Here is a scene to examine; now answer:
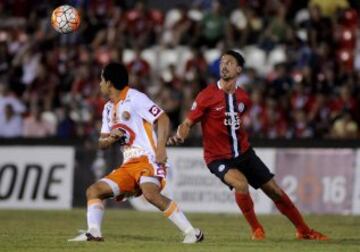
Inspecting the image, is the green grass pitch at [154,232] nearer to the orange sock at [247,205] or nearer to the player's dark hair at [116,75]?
the orange sock at [247,205]

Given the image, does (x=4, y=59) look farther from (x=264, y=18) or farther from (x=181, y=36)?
(x=264, y=18)

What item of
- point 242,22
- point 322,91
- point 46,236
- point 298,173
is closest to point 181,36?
point 242,22

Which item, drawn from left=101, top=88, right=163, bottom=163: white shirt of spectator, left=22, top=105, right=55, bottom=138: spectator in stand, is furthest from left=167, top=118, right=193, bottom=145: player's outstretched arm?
left=22, top=105, right=55, bottom=138: spectator in stand

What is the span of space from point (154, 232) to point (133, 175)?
9.23ft

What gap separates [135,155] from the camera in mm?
12156

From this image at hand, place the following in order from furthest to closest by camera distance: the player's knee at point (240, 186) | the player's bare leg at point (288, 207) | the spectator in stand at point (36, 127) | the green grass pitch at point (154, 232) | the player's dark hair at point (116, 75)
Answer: the spectator in stand at point (36, 127), the player's bare leg at point (288, 207), the player's knee at point (240, 186), the player's dark hair at point (116, 75), the green grass pitch at point (154, 232)

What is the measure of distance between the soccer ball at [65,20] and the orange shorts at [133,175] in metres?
3.34

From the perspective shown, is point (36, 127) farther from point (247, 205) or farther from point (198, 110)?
point (247, 205)

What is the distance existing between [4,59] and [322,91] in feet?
25.3

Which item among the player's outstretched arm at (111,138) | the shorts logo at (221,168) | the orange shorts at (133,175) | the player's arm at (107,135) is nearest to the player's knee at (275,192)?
the shorts logo at (221,168)

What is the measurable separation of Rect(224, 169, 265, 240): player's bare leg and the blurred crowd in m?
8.68

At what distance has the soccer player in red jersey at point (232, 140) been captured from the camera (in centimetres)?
1305

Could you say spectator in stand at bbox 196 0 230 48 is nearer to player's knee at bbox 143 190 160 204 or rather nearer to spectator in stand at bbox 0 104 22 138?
spectator in stand at bbox 0 104 22 138

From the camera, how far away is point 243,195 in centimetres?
1293
